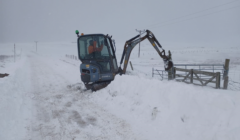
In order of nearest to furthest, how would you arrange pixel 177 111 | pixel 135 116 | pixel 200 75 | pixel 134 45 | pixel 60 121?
pixel 177 111
pixel 60 121
pixel 135 116
pixel 134 45
pixel 200 75

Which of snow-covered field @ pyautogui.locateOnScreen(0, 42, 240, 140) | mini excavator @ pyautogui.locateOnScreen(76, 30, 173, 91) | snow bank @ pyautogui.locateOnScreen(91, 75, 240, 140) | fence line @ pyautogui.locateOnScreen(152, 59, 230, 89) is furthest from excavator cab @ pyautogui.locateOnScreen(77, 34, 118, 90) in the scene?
fence line @ pyautogui.locateOnScreen(152, 59, 230, 89)

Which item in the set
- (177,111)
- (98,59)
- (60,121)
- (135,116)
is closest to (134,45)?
(98,59)

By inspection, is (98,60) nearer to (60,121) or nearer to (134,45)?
(134,45)

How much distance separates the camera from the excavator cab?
31.9 ft

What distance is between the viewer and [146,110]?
606 cm

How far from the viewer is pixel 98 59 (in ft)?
32.4

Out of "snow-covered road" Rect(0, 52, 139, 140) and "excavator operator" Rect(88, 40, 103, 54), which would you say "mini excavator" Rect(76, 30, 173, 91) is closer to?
"excavator operator" Rect(88, 40, 103, 54)

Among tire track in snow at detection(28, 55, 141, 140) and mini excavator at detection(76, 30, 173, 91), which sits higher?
mini excavator at detection(76, 30, 173, 91)

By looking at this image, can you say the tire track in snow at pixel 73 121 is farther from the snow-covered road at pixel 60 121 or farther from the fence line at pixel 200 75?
the fence line at pixel 200 75

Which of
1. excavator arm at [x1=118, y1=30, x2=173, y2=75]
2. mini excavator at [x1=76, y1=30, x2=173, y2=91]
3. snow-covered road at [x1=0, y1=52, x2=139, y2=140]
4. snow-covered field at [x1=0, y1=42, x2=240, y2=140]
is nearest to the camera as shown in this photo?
snow-covered field at [x1=0, y1=42, x2=240, y2=140]

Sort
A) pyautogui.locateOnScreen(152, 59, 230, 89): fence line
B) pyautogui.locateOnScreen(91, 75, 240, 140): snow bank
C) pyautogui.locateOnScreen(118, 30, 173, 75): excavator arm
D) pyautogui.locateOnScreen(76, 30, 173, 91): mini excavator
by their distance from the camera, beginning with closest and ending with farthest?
pyautogui.locateOnScreen(91, 75, 240, 140): snow bank, pyautogui.locateOnScreen(152, 59, 230, 89): fence line, pyautogui.locateOnScreen(76, 30, 173, 91): mini excavator, pyautogui.locateOnScreen(118, 30, 173, 75): excavator arm

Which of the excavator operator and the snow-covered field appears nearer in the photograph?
the snow-covered field

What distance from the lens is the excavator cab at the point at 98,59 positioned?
9.72 meters

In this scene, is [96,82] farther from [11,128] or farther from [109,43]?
[11,128]
